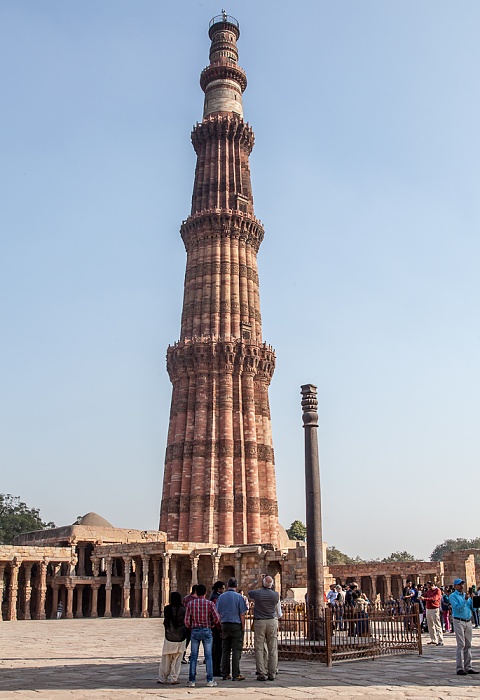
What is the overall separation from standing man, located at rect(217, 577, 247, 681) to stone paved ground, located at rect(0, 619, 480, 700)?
0.89ft

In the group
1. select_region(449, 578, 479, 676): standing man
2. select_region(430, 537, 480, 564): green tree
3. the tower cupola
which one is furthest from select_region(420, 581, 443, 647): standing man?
select_region(430, 537, 480, 564): green tree

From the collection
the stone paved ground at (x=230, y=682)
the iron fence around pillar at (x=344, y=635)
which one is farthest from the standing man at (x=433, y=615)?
the iron fence around pillar at (x=344, y=635)

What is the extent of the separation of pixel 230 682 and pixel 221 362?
30.3m

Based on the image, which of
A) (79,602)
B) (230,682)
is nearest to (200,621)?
(230,682)

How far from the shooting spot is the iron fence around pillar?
10.5m

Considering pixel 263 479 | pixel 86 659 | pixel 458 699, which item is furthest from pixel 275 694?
pixel 263 479

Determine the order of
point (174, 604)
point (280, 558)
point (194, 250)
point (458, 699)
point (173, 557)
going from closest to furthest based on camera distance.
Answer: point (458, 699) → point (174, 604) → point (280, 558) → point (173, 557) → point (194, 250)

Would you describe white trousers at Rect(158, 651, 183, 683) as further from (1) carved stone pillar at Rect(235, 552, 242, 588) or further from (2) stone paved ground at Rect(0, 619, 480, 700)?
(1) carved stone pillar at Rect(235, 552, 242, 588)

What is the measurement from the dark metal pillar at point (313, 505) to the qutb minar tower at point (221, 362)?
24.0 meters

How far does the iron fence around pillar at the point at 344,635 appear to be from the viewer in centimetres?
1048

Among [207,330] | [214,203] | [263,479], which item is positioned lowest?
[263,479]

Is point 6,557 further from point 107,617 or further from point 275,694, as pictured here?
point 275,694

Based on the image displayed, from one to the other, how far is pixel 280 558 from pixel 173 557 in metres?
5.20

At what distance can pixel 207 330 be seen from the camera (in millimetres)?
40000
